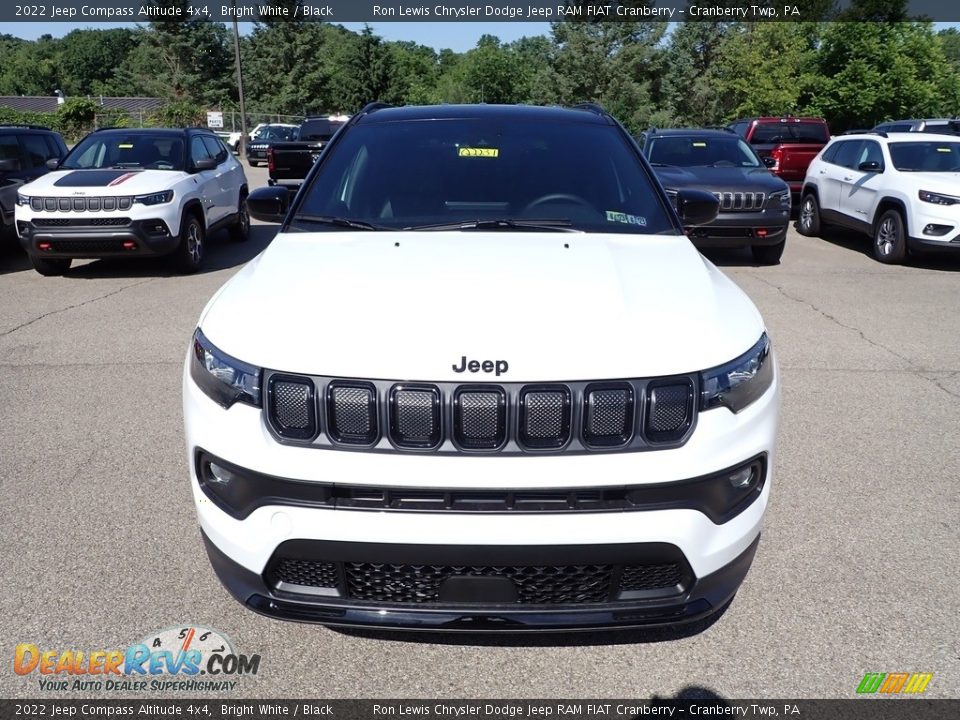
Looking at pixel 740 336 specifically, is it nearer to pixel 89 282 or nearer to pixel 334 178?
pixel 334 178

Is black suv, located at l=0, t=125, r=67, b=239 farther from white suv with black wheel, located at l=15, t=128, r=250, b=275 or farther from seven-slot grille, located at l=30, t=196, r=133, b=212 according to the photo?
seven-slot grille, located at l=30, t=196, r=133, b=212

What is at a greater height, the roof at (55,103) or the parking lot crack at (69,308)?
the roof at (55,103)

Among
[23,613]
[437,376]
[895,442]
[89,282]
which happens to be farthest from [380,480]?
[89,282]

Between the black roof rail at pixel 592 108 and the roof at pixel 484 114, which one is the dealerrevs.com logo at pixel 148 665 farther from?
the black roof rail at pixel 592 108

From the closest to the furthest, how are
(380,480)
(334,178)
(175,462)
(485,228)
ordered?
(380,480) < (485,228) < (334,178) < (175,462)

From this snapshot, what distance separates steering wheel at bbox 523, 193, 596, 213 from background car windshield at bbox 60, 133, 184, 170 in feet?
26.0

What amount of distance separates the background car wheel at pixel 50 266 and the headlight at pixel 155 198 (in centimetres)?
144

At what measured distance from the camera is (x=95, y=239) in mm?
9211

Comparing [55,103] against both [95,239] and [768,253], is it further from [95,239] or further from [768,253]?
[768,253]

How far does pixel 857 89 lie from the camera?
27.7 metres

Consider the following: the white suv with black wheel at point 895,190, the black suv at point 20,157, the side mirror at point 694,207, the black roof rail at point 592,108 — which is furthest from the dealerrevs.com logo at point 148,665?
the white suv with black wheel at point 895,190

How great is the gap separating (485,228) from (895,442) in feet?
9.71

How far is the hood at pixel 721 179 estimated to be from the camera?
1037cm

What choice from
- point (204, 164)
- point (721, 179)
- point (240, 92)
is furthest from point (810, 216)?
point (240, 92)
